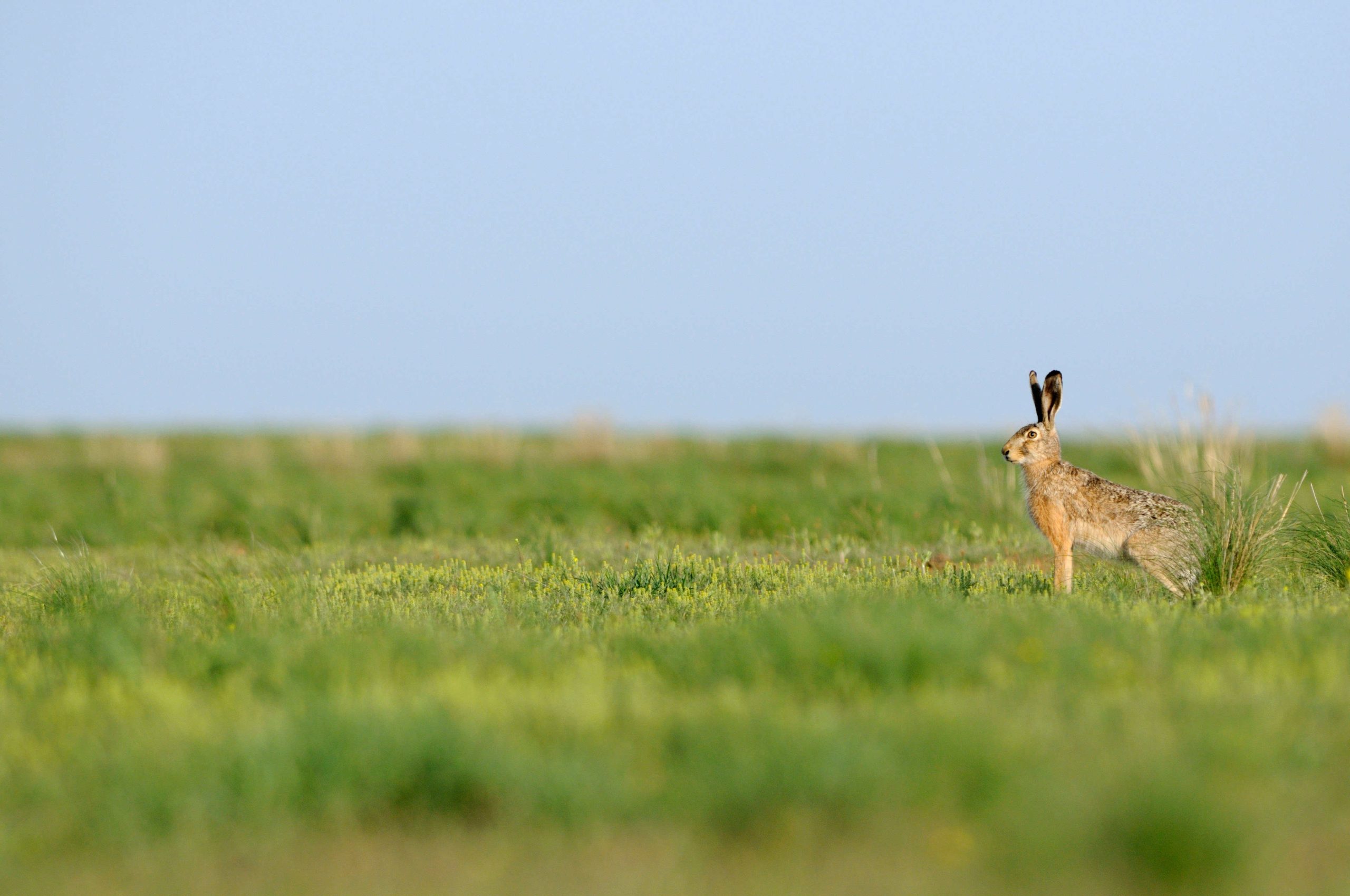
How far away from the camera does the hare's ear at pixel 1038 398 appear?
31.0ft

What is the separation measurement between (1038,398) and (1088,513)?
1021 mm

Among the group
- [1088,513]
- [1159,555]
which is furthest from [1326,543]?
[1088,513]

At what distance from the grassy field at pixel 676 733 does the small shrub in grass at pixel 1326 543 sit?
20 centimetres

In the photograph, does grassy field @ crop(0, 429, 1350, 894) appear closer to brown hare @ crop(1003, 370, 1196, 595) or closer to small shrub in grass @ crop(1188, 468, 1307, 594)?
small shrub in grass @ crop(1188, 468, 1307, 594)

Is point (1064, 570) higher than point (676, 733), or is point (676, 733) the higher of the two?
point (1064, 570)

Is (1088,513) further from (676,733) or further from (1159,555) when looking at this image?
(676,733)

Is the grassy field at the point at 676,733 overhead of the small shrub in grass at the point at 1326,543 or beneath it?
beneath

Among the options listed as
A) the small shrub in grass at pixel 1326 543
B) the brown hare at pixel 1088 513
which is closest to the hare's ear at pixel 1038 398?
the brown hare at pixel 1088 513

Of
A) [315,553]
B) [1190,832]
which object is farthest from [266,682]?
[315,553]

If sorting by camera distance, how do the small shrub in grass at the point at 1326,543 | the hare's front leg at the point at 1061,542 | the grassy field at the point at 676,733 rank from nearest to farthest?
the grassy field at the point at 676,733
the hare's front leg at the point at 1061,542
the small shrub in grass at the point at 1326,543

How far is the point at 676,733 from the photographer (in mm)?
4879

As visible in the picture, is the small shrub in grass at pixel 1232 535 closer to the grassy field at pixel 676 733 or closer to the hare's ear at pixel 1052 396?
the grassy field at pixel 676 733

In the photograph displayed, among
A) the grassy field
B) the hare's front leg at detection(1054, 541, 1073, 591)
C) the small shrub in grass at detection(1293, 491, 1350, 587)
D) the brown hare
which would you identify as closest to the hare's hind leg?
the brown hare

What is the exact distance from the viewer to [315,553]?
12508 millimetres
